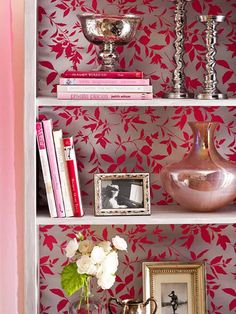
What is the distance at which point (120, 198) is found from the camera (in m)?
2.43

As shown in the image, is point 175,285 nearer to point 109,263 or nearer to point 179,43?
point 109,263

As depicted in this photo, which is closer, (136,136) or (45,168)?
(45,168)

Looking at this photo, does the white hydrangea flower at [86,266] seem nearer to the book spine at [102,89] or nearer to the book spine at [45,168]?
the book spine at [45,168]

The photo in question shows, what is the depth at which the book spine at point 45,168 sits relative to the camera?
234cm

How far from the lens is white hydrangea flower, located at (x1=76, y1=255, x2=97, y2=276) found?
2.33 m

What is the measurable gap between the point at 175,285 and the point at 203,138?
53 cm

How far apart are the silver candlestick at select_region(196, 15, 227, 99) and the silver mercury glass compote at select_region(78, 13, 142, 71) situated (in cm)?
22

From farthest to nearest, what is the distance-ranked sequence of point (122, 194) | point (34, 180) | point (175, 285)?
1. point (175, 285)
2. point (122, 194)
3. point (34, 180)

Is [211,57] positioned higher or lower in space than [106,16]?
lower

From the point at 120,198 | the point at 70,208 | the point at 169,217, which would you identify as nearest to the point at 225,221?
the point at 169,217

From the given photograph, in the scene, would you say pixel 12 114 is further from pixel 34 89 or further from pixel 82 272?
pixel 82 272

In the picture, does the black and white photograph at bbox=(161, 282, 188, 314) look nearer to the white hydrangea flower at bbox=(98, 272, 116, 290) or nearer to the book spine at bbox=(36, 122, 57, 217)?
the white hydrangea flower at bbox=(98, 272, 116, 290)

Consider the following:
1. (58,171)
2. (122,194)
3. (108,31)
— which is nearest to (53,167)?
(58,171)

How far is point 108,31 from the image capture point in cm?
239
